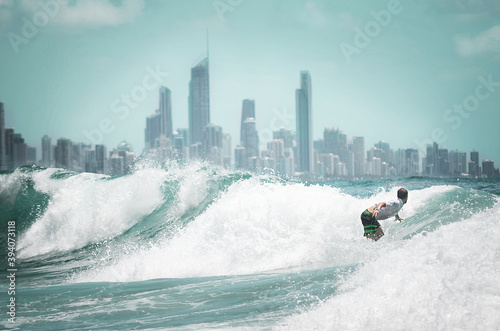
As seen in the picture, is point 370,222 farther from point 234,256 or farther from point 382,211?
point 234,256

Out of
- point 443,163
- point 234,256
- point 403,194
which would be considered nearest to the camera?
point 403,194

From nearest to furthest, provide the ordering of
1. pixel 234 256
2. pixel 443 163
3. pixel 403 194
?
pixel 403 194
pixel 234 256
pixel 443 163

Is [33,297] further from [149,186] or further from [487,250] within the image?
[149,186]

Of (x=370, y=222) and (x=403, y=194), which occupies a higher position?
(x=403, y=194)

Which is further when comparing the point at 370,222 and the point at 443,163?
the point at 443,163

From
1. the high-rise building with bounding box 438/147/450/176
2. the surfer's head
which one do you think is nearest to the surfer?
the surfer's head

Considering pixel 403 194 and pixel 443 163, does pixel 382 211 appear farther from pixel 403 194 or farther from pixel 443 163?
pixel 443 163

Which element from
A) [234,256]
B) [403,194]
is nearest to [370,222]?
[403,194]

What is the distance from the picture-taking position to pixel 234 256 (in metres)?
13.1

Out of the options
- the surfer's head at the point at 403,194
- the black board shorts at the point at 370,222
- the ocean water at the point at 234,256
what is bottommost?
the ocean water at the point at 234,256

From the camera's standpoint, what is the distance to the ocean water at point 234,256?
659cm

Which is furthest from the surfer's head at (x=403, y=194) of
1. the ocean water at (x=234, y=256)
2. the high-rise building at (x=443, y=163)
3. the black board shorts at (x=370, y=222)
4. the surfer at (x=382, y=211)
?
the high-rise building at (x=443, y=163)

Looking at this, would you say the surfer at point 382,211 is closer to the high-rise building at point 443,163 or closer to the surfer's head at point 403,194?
the surfer's head at point 403,194

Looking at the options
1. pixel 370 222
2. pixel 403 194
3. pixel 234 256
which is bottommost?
pixel 234 256
